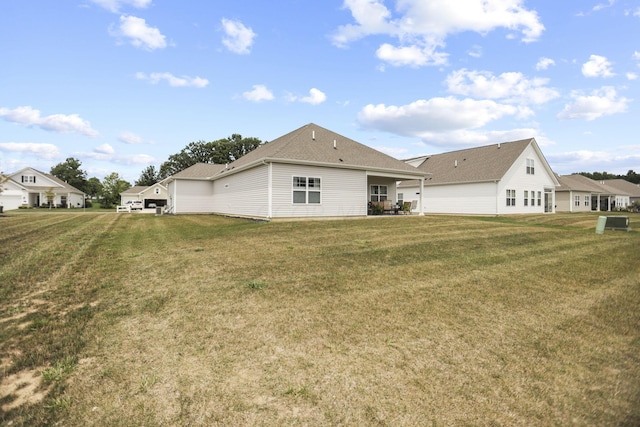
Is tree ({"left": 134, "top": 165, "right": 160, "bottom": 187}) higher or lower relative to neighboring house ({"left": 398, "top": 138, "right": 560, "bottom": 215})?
higher

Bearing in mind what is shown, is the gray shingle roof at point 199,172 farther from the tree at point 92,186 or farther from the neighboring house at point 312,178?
the tree at point 92,186

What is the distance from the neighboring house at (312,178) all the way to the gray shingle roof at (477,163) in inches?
381

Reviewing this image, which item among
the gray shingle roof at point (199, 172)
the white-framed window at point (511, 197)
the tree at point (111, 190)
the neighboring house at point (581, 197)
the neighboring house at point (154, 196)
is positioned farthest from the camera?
the tree at point (111, 190)

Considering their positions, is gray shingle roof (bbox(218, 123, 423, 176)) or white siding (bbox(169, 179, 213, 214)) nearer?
gray shingle roof (bbox(218, 123, 423, 176))

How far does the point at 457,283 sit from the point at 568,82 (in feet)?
58.9

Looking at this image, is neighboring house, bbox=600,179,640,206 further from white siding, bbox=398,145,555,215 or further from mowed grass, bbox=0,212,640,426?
mowed grass, bbox=0,212,640,426

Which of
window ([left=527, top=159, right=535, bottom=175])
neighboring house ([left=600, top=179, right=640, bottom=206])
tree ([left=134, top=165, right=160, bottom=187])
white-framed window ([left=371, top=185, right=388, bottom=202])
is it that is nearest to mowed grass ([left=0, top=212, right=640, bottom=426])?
white-framed window ([left=371, top=185, right=388, bottom=202])

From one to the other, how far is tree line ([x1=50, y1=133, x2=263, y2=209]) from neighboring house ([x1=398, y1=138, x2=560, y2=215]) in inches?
1677

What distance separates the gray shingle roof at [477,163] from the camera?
90.1 ft

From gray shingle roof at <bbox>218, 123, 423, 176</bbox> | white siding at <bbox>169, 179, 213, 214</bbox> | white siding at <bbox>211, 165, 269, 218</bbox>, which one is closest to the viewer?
gray shingle roof at <bbox>218, 123, 423, 176</bbox>

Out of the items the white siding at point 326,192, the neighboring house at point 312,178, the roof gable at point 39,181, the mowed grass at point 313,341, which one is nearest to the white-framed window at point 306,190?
the neighboring house at point 312,178

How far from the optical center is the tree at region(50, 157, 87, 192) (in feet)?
249

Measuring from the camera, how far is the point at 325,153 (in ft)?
59.9

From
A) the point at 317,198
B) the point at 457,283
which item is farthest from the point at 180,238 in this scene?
the point at 457,283
